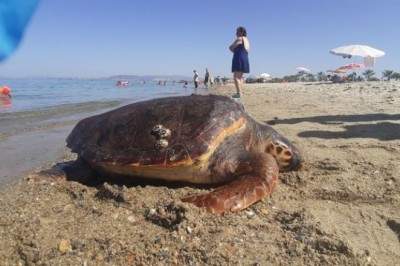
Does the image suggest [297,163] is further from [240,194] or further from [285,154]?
[240,194]

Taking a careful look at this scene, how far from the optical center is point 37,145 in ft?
20.3

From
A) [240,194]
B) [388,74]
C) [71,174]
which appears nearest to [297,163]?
[240,194]

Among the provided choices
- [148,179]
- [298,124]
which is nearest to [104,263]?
[148,179]

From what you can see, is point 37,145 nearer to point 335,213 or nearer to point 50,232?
point 50,232

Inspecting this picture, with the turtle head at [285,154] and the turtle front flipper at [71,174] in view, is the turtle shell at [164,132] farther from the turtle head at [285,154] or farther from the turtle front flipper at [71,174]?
the turtle head at [285,154]

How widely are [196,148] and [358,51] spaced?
22.2 meters

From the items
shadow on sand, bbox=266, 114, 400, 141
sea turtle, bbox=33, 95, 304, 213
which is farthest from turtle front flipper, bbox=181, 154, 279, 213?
shadow on sand, bbox=266, 114, 400, 141

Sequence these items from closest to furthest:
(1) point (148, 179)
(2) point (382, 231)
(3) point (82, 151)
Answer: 1. (2) point (382, 231)
2. (1) point (148, 179)
3. (3) point (82, 151)

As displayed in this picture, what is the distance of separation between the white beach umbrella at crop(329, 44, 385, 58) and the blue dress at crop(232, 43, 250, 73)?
16.4m

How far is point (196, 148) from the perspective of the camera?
3.24 metres

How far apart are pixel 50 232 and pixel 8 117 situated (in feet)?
30.4

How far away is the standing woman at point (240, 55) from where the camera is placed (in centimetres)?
816

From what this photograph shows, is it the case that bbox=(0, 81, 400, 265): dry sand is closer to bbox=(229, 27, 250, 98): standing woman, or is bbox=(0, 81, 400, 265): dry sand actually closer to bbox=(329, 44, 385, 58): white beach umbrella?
bbox=(229, 27, 250, 98): standing woman

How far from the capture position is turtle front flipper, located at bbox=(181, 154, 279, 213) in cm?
274
